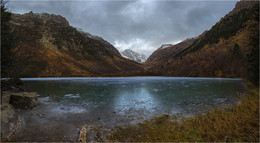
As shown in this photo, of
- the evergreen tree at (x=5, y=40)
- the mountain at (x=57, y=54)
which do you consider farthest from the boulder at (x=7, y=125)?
the mountain at (x=57, y=54)

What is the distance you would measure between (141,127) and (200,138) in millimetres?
4286

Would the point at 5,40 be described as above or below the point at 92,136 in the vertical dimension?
above

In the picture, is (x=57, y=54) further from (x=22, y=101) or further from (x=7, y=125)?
(x=7, y=125)

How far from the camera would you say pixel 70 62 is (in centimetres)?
14425

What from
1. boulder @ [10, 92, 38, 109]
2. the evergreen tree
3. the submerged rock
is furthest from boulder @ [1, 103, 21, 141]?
boulder @ [10, 92, 38, 109]

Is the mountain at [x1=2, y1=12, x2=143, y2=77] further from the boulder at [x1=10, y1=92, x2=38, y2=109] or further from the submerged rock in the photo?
the submerged rock

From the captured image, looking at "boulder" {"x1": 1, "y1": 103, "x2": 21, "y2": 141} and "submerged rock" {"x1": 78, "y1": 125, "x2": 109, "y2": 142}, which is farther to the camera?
"submerged rock" {"x1": 78, "y1": 125, "x2": 109, "y2": 142}

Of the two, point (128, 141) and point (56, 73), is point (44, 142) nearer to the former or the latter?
point (128, 141)

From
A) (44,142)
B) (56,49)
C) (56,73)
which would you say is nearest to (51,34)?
(56,49)

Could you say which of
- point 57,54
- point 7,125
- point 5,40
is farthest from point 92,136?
point 57,54

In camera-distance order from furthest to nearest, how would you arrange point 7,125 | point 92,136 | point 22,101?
1. point 22,101
2. point 92,136
3. point 7,125

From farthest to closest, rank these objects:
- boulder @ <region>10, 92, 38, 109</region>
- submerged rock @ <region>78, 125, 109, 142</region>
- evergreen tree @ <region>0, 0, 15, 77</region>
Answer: boulder @ <region>10, 92, 38, 109</region> < evergreen tree @ <region>0, 0, 15, 77</region> < submerged rock @ <region>78, 125, 109, 142</region>

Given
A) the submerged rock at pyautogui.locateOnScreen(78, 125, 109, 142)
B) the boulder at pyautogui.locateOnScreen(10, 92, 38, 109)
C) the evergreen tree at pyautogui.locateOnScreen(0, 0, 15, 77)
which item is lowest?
the submerged rock at pyautogui.locateOnScreen(78, 125, 109, 142)

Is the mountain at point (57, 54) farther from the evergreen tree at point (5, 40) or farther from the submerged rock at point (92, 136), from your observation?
the submerged rock at point (92, 136)
